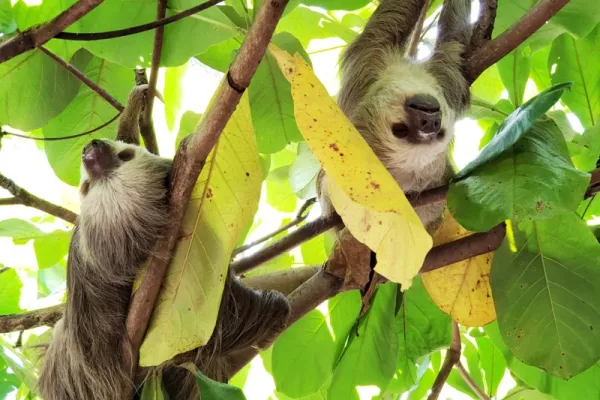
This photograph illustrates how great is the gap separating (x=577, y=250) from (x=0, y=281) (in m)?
2.83

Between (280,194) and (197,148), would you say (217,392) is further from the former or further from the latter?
(280,194)

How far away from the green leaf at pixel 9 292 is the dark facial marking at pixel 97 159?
149cm

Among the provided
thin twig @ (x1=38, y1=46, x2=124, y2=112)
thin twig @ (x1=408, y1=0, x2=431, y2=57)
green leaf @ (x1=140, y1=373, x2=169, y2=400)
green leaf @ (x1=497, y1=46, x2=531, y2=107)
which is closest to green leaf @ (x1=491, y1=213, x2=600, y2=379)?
green leaf @ (x1=497, y1=46, x2=531, y2=107)

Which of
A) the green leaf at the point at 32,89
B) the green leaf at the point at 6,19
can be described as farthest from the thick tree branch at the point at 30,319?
the green leaf at the point at 6,19

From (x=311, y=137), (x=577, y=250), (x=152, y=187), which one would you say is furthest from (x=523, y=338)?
(x=152, y=187)

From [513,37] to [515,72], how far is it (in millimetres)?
463

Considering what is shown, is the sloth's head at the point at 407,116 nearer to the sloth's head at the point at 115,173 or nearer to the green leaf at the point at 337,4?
the green leaf at the point at 337,4

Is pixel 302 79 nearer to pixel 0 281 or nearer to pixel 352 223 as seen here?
pixel 352 223

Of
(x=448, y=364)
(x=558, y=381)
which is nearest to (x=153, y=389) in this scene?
(x=448, y=364)

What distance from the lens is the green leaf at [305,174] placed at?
314 centimetres

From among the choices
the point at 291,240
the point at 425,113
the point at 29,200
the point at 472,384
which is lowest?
the point at 472,384

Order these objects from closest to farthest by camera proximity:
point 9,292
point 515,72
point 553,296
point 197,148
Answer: point 197,148, point 553,296, point 515,72, point 9,292

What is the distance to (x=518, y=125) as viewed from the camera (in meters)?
1.89

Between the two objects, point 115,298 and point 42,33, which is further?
point 115,298
